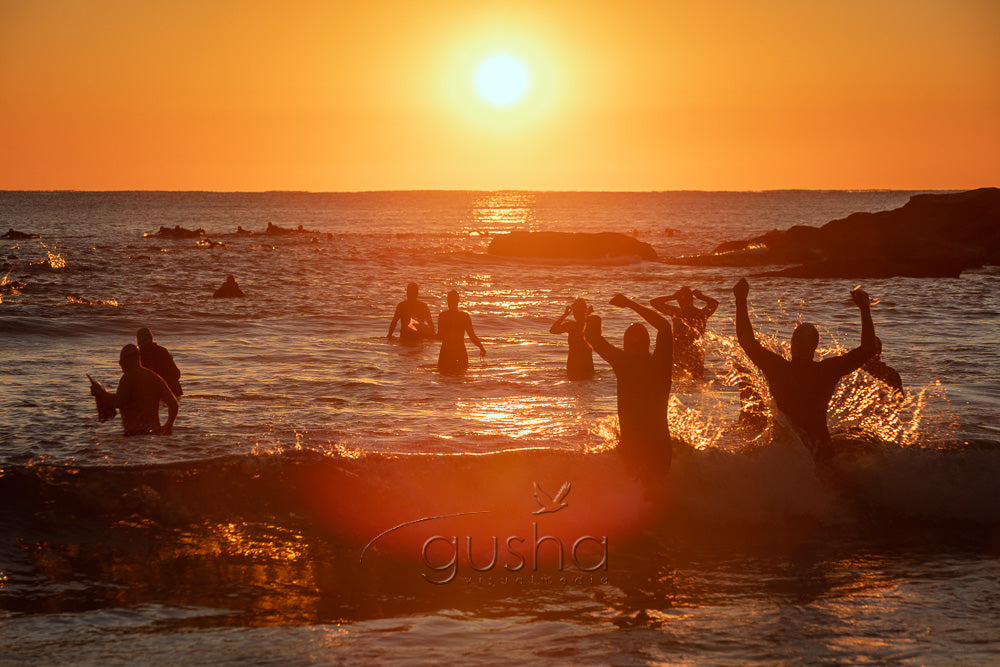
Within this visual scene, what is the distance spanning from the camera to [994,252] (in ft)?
121

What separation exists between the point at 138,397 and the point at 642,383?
549 centimetres

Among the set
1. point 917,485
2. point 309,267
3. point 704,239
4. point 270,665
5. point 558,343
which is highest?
point 704,239

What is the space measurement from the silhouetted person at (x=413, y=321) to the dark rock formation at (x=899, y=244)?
2078cm

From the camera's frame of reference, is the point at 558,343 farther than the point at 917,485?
Yes

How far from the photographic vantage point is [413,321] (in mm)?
17625

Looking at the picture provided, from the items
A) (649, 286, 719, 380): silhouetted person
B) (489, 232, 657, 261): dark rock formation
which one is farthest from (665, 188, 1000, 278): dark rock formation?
(649, 286, 719, 380): silhouetted person

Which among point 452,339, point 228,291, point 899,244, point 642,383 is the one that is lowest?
point 642,383

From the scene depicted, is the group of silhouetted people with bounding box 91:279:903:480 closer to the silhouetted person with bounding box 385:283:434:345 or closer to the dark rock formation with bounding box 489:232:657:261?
the silhouetted person with bounding box 385:283:434:345

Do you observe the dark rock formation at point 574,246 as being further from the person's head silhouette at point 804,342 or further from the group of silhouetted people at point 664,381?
the person's head silhouette at point 804,342

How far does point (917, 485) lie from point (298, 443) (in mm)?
6383

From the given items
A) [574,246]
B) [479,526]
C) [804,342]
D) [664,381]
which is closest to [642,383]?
[664,381]

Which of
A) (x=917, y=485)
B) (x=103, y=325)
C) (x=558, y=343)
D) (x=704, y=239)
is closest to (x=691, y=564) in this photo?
(x=917, y=485)

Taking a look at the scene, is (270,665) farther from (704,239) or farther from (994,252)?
(704,239)

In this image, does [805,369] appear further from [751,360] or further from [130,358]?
[130,358]
